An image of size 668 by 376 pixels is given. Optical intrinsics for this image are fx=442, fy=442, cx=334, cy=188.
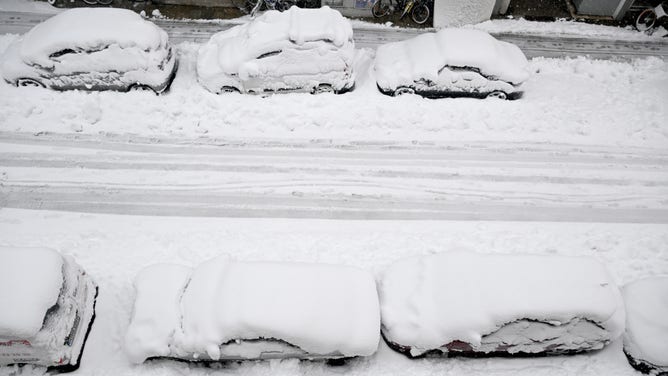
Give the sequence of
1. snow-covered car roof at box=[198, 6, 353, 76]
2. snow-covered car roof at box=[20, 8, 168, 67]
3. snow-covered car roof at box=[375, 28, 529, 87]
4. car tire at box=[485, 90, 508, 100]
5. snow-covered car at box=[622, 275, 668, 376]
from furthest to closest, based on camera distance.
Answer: car tire at box=[485, 90, 508, 100] → snow-covered car roof at box=[375, 28, 529, 87] → snow-covered car roof at box=[198, 6, 353, 76] → snow-covered car roof at box=[20, 8, 168, 67] → snow-covered car at box=[622, 275, 668, 376]

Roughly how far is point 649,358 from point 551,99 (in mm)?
6613

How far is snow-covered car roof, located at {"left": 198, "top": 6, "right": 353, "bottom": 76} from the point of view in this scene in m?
9.95

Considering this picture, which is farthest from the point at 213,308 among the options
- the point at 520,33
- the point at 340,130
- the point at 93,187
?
the point at 520,33

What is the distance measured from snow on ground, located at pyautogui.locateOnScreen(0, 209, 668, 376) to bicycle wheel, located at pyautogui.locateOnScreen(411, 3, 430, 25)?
7898 millimetres

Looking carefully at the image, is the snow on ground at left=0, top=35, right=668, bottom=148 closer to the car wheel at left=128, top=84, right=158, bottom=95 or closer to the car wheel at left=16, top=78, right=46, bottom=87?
the car wheel at left=128, top=84, right=158, bottom=95

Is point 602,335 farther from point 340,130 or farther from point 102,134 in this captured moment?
point 102,134

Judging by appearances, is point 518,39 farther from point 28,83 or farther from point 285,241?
point 28,83

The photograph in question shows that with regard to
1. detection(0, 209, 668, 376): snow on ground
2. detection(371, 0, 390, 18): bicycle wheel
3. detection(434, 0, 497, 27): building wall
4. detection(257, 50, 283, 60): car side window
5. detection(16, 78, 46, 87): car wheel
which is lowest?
detection(0, 209, 668, 376): snow on ground

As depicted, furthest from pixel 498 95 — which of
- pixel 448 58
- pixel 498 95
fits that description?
pixel 448 58

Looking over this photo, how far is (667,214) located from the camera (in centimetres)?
912

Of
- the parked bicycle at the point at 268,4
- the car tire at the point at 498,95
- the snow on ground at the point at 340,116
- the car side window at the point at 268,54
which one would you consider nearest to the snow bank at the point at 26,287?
the snow on ground at the point at 340,116

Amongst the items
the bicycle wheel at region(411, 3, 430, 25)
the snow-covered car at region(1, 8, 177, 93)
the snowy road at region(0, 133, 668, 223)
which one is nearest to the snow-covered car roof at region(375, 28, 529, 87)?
the snowy road at region(0, 133, 668, 223)

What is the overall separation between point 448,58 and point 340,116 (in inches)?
111

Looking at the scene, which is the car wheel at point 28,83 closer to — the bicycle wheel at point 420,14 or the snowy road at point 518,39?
the snowy road at point 518,39
